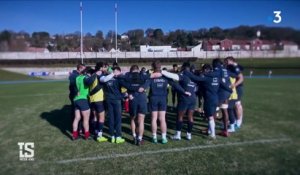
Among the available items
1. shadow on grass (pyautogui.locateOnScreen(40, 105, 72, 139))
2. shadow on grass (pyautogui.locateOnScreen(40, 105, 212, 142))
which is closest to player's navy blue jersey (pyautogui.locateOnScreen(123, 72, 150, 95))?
shadow on grass (pyautogui.locateOnScreen(40, 105, 212, 142))

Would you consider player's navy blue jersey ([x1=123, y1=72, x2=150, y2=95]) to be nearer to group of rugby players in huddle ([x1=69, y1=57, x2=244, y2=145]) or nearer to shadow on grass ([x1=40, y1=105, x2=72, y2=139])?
group of rugby players in huddle ([x1=69, y1=57, x2=244, y2=145])

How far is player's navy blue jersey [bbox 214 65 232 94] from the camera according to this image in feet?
29.6

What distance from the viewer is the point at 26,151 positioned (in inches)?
310

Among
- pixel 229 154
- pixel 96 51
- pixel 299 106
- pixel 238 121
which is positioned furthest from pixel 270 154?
pixel 96 51

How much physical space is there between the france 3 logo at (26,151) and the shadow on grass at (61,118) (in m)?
1.31

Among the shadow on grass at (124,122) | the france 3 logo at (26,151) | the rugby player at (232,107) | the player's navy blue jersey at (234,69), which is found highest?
the player's navy blue jersey at (234,69)

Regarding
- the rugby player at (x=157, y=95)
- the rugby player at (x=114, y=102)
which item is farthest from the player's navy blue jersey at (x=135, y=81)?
the rugby player at (x=114, y=102)

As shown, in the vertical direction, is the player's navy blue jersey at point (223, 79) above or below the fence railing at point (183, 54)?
below

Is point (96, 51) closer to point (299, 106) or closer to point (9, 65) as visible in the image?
point (299, 106)

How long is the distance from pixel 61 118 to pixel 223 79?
709cm

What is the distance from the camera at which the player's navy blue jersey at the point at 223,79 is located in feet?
29.6

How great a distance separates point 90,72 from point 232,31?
680 cm

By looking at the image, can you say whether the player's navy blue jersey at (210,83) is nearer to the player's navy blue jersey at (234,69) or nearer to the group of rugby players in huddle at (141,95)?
the group of rugby players in huddle at (141,95)

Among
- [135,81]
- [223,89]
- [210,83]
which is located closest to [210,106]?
[210,83]
